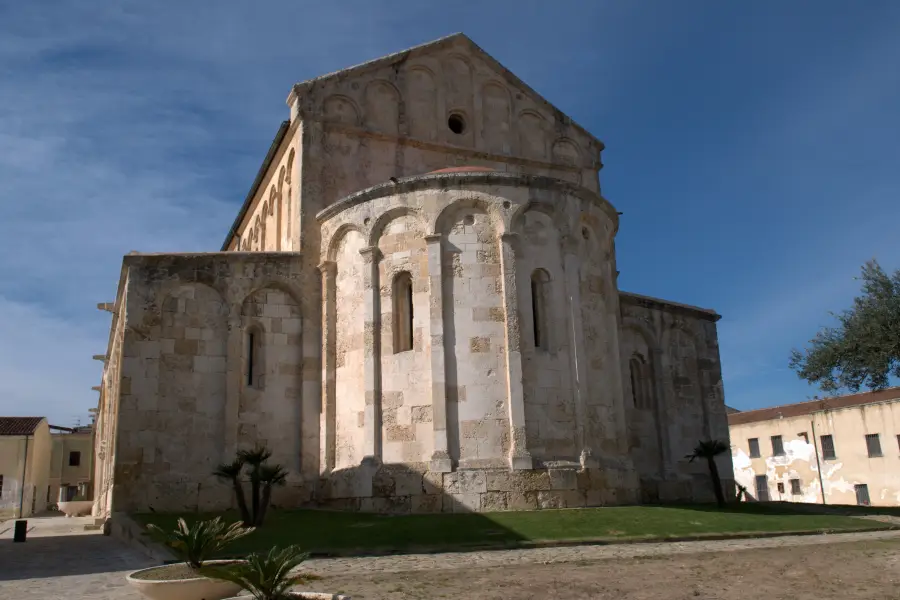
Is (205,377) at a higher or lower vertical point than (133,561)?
higher

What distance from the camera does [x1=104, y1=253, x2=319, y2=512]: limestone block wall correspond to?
56.7 ft

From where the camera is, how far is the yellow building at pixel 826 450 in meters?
35.3

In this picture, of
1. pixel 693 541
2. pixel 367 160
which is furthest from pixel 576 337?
pixel 367 160

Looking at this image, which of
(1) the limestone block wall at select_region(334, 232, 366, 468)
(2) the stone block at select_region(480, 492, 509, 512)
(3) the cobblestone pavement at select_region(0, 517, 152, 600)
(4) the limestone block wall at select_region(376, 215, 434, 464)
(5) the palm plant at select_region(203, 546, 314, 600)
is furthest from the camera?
(1) the limestone block wall at select_region(334, 232, 366, 468)

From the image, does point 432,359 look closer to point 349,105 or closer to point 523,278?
point 523,278

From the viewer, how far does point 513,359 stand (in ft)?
54.2

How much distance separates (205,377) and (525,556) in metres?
9.71

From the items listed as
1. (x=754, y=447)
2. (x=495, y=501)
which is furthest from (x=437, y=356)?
(x=754, y=447)

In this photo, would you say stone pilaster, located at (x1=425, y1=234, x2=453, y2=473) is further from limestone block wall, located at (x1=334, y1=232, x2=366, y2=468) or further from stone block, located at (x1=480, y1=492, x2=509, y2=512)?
limestone block wall, located at (x1=334, y1=232, x2=366, y2=468)

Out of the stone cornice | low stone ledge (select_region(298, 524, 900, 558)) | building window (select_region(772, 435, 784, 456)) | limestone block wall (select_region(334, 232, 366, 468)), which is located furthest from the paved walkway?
building window (select_region(772, 435, 784, 456))

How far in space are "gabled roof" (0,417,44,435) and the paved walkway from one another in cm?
3715

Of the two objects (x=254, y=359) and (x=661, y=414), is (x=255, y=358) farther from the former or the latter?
(x=661, y=414)

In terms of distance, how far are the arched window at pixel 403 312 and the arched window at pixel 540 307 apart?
2.68m

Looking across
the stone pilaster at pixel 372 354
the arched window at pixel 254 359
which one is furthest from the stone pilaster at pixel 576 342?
the arched window at pixel 254 359
